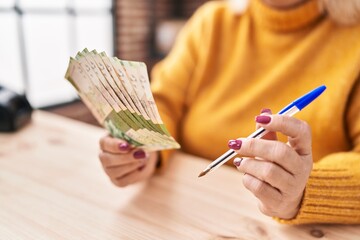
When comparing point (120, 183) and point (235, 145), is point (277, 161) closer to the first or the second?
point (235, 145)

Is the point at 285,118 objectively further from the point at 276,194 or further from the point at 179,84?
the point at 179,84

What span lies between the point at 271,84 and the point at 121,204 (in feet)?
1.58

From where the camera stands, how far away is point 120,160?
637 millimetres

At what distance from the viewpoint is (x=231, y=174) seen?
0.74 metres

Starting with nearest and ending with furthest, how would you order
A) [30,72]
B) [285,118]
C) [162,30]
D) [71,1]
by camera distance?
[285,118] → [30,72] → [71,1] → [162,30]

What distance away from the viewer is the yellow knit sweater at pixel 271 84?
1.82ft

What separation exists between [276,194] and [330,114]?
1.17 ft

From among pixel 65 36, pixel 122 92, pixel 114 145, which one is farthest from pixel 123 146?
pixel 65 36

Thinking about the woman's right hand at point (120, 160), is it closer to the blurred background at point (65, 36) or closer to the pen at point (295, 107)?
the pen at point (295, 107)

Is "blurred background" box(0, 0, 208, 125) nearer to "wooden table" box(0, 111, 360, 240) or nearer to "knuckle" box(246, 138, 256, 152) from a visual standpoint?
"wooden table" box(0, 111, 360, 240)

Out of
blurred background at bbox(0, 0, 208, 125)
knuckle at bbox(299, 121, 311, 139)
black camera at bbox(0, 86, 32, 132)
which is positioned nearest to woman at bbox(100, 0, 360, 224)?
knuckle at bbox(299, 121, 311, 139)

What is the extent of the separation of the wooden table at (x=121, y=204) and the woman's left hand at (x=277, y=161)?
10 cm

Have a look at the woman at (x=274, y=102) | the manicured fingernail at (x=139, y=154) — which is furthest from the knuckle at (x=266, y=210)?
the manicured fingernail at (x=139, y=154)

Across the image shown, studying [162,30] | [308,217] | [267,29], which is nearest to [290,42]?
[267,29]
